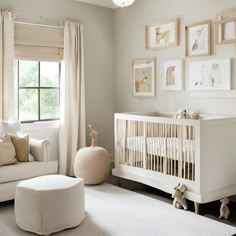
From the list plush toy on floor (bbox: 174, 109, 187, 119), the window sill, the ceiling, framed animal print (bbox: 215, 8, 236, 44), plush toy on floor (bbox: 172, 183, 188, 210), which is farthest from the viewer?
the ceiling

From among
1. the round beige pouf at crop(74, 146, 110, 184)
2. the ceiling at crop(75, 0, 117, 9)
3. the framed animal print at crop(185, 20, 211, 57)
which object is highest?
the ceiling at crop(75, 0, 117, 9)

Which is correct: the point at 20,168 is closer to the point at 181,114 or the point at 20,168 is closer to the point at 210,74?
the point at 181,114

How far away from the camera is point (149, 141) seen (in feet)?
13.6

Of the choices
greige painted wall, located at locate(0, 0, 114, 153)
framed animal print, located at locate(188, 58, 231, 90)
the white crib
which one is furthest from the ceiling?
the white crib

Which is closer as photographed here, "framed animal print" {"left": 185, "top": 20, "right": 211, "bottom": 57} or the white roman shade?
"framed animal print" {"left": 185, "top": 20, "right": 211, "bottom": 57}

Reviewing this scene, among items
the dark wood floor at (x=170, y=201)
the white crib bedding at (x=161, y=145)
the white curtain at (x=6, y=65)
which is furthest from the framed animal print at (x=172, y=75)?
the white curtain at (x=6, y=65)

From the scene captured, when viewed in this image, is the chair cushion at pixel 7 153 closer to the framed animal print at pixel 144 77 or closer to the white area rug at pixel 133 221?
the white area rug at pixel 133 221

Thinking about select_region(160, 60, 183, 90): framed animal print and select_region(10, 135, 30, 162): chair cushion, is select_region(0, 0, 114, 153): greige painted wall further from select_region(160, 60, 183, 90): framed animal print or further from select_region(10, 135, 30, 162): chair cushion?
select_region(10, 135, 30, 162): chair cushion

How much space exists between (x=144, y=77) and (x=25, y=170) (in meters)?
2.21

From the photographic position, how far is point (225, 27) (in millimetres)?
4047

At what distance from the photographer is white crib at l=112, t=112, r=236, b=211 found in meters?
3.53

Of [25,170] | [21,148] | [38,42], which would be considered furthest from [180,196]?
[38,42]

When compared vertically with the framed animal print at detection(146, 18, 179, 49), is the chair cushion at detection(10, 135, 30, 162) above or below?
below

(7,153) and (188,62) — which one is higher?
(188,62)
